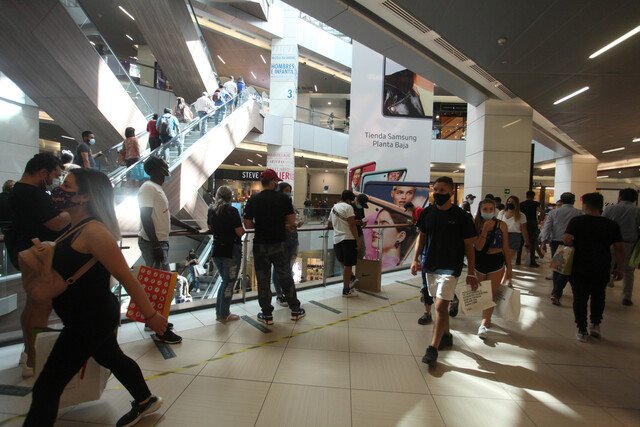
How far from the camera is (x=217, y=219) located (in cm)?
402

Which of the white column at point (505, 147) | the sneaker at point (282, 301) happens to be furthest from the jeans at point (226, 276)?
the white column at point (505, 147)

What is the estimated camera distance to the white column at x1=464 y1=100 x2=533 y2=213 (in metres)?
8.84

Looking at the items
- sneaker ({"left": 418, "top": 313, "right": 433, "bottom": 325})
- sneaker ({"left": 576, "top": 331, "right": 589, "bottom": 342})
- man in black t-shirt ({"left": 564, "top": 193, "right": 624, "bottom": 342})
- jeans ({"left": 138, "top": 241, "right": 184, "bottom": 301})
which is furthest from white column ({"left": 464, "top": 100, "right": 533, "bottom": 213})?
jeans ({"left": 138, "top": 241, "right": 184, "bottom": 301})

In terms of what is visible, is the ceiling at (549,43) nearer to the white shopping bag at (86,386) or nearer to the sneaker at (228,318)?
the sneaker at (228,318)

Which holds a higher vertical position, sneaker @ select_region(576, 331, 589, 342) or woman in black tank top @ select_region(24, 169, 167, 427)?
woman in black tank top @ select_region(24, 169, 167, 427)

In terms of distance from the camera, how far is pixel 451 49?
6156 millimetres

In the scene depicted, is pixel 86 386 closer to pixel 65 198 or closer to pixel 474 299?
pixel 65 198

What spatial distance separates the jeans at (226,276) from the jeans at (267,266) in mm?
231

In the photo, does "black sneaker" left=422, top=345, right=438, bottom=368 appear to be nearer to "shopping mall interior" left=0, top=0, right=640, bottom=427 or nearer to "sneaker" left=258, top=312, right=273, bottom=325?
"shopping mall interior" left=0, top=0, right=640, bottom=427

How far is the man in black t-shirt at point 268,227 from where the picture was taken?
158 inches

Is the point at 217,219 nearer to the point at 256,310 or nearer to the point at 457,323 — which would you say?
the point at 256,310

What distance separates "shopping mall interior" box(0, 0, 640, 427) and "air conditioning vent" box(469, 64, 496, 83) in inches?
5.7

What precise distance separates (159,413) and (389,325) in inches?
109

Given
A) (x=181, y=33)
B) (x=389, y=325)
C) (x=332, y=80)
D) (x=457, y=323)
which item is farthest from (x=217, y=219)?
(x=332, y=80)
